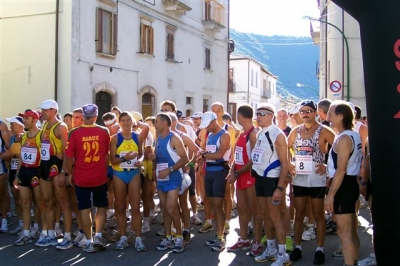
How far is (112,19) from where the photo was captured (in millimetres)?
19312

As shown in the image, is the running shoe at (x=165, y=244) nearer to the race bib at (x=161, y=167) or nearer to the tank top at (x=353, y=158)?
the race bib at (x=161, y=167)

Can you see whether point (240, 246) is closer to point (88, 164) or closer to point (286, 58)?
point (88, 164)

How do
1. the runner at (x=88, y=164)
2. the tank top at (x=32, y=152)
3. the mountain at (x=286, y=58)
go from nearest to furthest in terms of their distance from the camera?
the runner at (x=88, y=164)
the tank top at (x=32, y=152)
the mountain at (x=286, y=58)

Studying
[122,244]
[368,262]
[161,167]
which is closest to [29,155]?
[122,244]

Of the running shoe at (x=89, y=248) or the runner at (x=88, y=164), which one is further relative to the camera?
the running shoe at (x=89, y=248)

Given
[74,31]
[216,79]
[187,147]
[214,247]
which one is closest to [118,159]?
[187,147]

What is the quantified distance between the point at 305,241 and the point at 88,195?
11.0 ft

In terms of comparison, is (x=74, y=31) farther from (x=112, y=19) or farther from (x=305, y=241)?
(x=305, y=241)

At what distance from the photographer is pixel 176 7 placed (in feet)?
76.7

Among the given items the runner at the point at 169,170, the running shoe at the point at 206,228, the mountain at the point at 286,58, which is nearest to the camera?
the runner at the point at 169,170

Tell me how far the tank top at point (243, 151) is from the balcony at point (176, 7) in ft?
57.1

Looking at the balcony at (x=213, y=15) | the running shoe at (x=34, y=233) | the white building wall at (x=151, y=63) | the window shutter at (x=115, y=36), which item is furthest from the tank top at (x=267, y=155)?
the balcony at (x=213, y=15)

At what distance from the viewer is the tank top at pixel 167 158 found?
6820 millimetres

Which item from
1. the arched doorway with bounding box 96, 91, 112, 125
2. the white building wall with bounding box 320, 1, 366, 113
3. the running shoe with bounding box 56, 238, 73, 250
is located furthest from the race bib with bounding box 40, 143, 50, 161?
the white building wall with bounding box 320, 1, 366, 113
